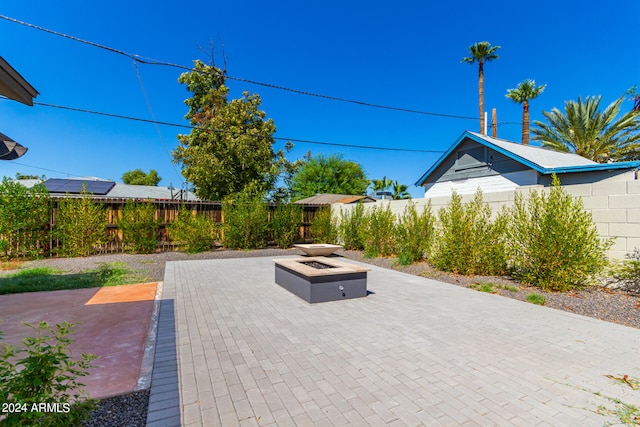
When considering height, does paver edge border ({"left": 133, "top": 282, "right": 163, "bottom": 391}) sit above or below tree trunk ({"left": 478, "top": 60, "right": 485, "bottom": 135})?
below

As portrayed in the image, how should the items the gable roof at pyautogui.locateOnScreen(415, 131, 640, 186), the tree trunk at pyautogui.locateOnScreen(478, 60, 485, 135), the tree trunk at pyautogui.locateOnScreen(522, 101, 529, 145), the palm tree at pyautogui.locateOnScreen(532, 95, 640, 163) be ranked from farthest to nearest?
the tree trunk at pyautogui.locateOnScreen(478, 60, 485, 135) → the tree trunk at pyautogui.locateOnScreen(522, 101, 529, 145) → the palm tree at pyautogui.locateOnScreen(532, 95, 640, 163) → the gable roof at pyautogui.locateOnScreen(415, 131, 640, 186)

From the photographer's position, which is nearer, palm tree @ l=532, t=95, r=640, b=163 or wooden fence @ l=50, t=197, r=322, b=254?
Answer: wooden fence @ l=50, t=197, r=322, b=254

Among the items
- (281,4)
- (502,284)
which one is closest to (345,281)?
(502,284)

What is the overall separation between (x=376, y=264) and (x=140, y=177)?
50029 mm

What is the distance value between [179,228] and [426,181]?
11645 mm

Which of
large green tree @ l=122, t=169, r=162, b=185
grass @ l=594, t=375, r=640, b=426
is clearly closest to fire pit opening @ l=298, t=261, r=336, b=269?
grass @ l=594, t=375, r=640, b=426

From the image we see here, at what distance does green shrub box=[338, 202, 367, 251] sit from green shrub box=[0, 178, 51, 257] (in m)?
10.1

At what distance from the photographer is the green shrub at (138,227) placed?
10.2 metres

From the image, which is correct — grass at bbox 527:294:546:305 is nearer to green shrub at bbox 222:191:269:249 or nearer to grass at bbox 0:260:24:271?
green shrub at bbox 222:191:269:249

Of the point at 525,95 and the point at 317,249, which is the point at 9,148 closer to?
the point at 317,249

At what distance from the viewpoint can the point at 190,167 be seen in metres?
18.3

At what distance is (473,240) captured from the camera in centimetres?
690

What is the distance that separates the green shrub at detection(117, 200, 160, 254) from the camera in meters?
10.2

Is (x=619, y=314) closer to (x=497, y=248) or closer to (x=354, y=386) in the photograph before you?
(x=497, y=248)
